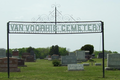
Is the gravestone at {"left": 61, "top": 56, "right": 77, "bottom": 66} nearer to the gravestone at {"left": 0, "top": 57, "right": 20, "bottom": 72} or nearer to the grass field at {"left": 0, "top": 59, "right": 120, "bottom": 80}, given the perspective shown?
the grass field at {"left": 0, "top": 59, "right": 120, "bottom": 80}

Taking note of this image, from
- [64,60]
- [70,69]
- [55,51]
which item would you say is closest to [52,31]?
[70,69]

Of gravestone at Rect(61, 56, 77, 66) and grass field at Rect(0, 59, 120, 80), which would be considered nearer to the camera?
grass field at Rect(0, 59, 120, 80)

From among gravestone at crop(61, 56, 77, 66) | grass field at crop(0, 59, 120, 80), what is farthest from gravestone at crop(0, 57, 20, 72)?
gravestone at crop(61, 56, 77, 66)

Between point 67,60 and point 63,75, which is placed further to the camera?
point 67,60

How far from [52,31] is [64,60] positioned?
14.8m

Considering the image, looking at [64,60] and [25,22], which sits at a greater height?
[25,22]

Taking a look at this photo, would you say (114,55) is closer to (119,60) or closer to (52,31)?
(119,60)

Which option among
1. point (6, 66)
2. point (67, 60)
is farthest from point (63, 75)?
point (67, 60)

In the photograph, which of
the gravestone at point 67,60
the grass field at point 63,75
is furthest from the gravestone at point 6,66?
the gravestone at point 67,60

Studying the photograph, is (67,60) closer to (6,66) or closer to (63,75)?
(6,66)

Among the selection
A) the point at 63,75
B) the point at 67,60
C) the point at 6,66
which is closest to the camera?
the point at 63,75

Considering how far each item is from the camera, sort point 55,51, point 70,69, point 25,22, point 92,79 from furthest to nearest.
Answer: point 55,51 → point 70,69 → point 25,22 → point 92,79

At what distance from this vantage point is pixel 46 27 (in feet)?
51.1

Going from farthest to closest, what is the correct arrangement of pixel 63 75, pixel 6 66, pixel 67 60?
pixel 67 60 → pixel 6 66 → pixel 63 75
